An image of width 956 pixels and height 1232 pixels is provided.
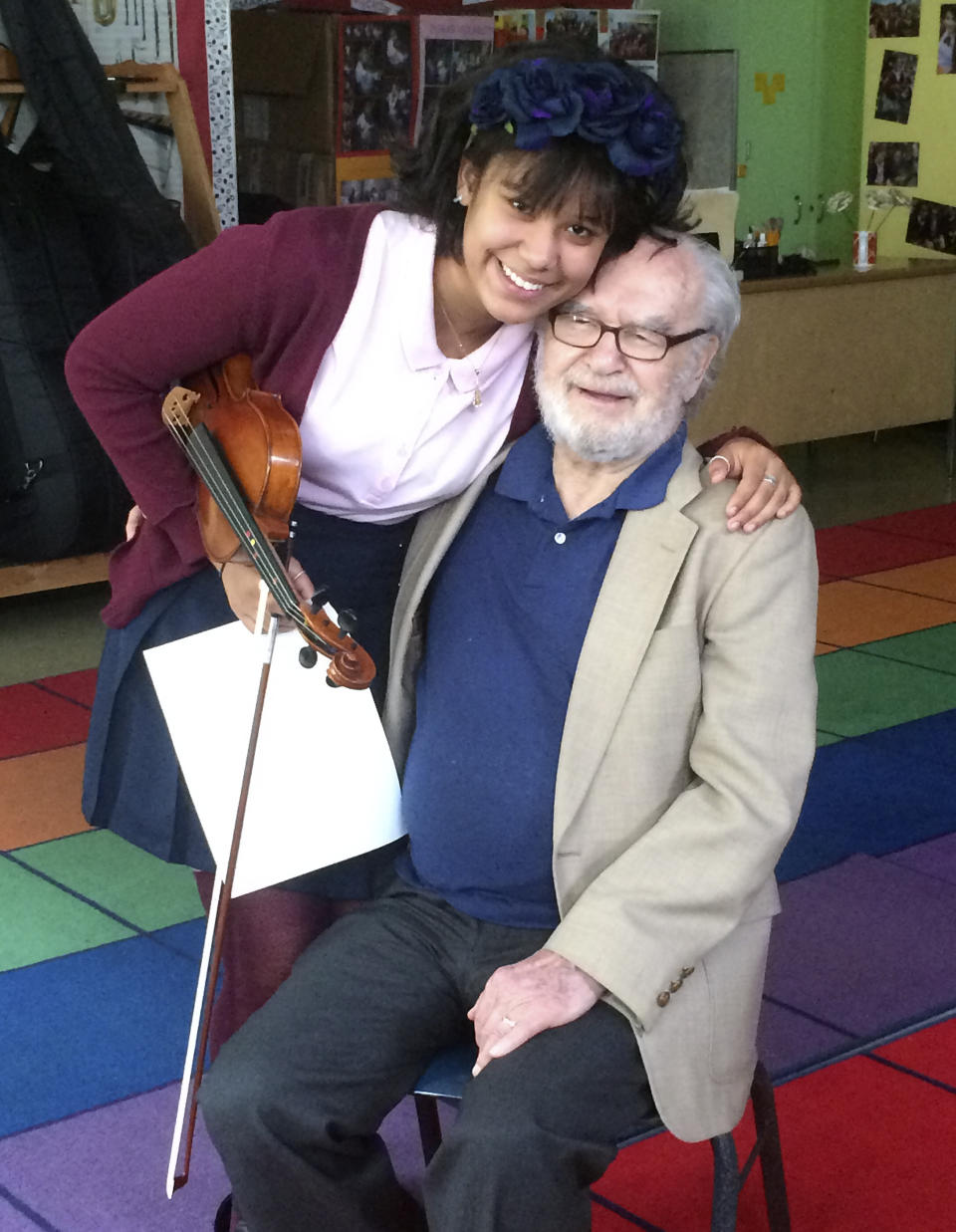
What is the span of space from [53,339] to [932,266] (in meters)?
3.80

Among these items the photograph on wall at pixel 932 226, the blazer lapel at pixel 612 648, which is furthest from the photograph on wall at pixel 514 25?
the blazer lapel at pixel 612 648

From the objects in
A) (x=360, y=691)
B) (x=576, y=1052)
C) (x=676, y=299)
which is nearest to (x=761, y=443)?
(x=676, y=299)

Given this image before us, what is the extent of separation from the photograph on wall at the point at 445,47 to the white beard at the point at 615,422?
4664mm

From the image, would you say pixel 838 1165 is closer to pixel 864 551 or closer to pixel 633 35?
pixel 864 551

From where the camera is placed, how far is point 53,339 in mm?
4398

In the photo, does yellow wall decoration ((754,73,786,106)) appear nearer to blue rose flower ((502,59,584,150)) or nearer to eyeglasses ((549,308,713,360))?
eyeglasses ((549,308,713,360))

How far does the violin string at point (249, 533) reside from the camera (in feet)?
5.55

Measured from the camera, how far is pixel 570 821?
5.54ft

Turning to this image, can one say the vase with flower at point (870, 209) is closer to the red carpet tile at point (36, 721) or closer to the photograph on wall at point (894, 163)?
the photograph on wall at point (894, 163)

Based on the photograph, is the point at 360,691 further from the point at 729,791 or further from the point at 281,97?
the point at 281,97

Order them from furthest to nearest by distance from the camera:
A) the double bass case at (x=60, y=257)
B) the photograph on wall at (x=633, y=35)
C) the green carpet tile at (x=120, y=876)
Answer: the photograph on wall at (x=633, y=35), the double bass case at (x=60, y=257), the green carpet tile at (x=120, y=876)

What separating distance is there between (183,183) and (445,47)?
1.87m

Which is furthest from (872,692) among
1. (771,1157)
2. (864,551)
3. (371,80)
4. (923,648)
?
(371,80)

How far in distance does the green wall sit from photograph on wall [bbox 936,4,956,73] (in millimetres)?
449
